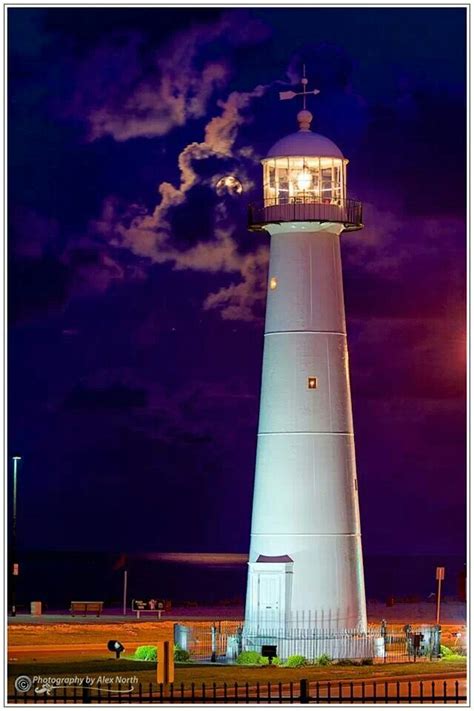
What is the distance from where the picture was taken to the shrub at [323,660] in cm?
5447

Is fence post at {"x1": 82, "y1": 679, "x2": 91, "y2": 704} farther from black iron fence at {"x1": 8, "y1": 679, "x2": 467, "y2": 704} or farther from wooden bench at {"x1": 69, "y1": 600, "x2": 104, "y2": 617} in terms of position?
wooden bench at {"x1": 69, "y1": 600, "x2": 104, "y2": 617}

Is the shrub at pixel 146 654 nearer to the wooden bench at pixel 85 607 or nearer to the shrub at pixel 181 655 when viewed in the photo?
the shrub at pixel 181 655

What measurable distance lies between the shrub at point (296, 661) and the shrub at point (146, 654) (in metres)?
3.53

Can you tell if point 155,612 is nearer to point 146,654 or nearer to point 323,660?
point 146,654

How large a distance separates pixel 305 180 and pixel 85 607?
3401cm

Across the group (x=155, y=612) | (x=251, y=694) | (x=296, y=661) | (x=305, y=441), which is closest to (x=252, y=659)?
(x=296, y=661)

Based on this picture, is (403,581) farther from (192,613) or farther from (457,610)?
(192,613)

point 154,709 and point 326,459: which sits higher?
point 326,459

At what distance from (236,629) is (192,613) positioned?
3958cm

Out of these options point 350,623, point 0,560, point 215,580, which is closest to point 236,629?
point 350,623

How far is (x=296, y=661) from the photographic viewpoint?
178 feet

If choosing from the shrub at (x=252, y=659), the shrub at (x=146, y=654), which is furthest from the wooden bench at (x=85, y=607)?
the shrub at (x=252, y=659)

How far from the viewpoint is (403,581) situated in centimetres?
19462

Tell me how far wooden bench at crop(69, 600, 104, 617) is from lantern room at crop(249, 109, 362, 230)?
32.2 meters
